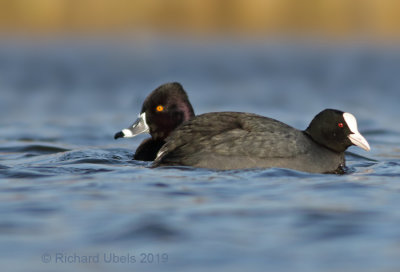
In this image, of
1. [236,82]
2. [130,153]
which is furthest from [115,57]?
[130,153]

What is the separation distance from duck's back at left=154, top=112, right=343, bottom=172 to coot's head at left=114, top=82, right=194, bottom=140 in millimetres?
1365

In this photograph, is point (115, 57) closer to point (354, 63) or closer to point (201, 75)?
point (201, 75)

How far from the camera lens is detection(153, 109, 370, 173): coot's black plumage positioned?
8.09 metres

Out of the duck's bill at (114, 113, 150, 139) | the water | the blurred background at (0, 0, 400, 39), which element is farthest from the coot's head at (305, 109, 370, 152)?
the blurred background at (0, 0, 400, 39)

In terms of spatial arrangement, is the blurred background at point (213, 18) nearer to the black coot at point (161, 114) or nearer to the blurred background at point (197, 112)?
the blurred background at point (197, 112)

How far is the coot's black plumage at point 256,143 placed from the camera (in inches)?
319

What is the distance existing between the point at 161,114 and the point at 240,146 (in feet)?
6.90

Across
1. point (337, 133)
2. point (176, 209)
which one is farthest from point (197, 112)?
point (176, 209)

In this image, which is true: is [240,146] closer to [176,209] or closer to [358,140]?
[358,140]

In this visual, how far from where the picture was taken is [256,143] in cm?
809

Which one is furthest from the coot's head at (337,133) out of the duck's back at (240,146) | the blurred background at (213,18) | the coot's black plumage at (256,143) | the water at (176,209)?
the blurred background at (213,18)

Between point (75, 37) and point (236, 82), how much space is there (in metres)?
6.91

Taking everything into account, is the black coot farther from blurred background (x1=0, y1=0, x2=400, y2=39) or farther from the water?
blurred background (x1=0, y1=0, x2=400, y2=39)

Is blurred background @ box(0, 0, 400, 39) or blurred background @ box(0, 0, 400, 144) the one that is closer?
blurred background @ box(0, 0, 400, 144)
